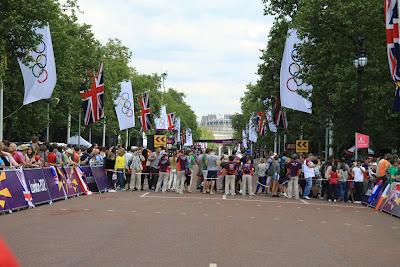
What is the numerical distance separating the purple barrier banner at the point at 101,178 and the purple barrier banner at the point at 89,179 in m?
0.17

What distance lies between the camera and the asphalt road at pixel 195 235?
9.56 metres

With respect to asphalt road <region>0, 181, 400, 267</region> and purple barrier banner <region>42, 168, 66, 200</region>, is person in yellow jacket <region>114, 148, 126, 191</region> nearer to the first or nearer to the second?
purple barrier banner <region>42, 168, 66, 200</region>

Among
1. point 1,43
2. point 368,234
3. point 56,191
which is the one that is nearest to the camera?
point 368,234

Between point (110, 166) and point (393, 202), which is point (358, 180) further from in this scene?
point (110, 166)

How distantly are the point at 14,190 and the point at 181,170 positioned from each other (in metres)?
11.1

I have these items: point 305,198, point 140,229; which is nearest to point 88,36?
point 305,198

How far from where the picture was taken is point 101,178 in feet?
87.3

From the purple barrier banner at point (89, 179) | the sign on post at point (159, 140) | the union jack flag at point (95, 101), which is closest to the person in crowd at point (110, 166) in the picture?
the purple barrier banner at point (89, 179)

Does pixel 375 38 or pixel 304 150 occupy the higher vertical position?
pixel 375 38

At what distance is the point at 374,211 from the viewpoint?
814 inches

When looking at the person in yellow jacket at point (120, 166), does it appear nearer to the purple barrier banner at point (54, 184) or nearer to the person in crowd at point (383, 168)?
the purple barrier banner at point (54, 184)

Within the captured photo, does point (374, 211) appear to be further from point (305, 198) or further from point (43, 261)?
point (43, 261)

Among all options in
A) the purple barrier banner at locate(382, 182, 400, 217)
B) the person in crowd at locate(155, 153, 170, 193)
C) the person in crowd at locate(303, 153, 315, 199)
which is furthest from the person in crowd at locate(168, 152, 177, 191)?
the purple barrier banner at locate(382, 182, 400, 217)

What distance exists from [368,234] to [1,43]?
17.0 meters
